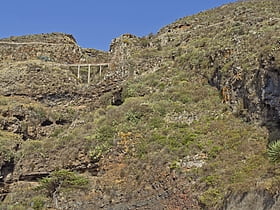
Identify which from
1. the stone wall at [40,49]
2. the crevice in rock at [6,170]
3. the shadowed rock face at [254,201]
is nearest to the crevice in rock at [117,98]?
the crevice in rock at [6,170]

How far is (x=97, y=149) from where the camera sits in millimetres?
21141

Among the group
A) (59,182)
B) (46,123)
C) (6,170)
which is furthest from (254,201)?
(46,123)

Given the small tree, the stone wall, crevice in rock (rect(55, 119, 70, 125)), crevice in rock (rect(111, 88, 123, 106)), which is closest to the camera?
the small tree

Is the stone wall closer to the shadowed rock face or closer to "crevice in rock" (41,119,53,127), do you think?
"crevice in rock" (41,119,53,127)

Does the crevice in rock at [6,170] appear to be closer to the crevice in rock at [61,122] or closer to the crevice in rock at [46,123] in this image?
the crevice in rock at [46,123]

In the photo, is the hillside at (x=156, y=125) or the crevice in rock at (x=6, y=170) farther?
the crevice in rock at (x=6, y=170)

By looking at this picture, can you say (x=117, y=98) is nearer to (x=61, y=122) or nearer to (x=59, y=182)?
(x=61, y=122)

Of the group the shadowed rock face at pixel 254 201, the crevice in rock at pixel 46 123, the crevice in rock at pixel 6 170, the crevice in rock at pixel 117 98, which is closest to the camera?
the shadowed rock face at pixel 254 201

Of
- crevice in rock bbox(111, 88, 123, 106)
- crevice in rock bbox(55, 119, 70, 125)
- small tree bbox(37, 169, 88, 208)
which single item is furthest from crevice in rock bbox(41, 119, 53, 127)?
small tree bbox(37, 169, 88, 208)

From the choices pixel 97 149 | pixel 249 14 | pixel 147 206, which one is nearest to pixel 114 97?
pixel 97 149

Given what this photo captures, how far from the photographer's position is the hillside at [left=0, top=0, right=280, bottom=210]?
1616 centimetres

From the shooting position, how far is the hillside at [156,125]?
53.0ft

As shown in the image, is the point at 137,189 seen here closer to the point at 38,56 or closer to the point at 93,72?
the point at 93,72

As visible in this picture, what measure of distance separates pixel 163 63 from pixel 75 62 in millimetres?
12629
